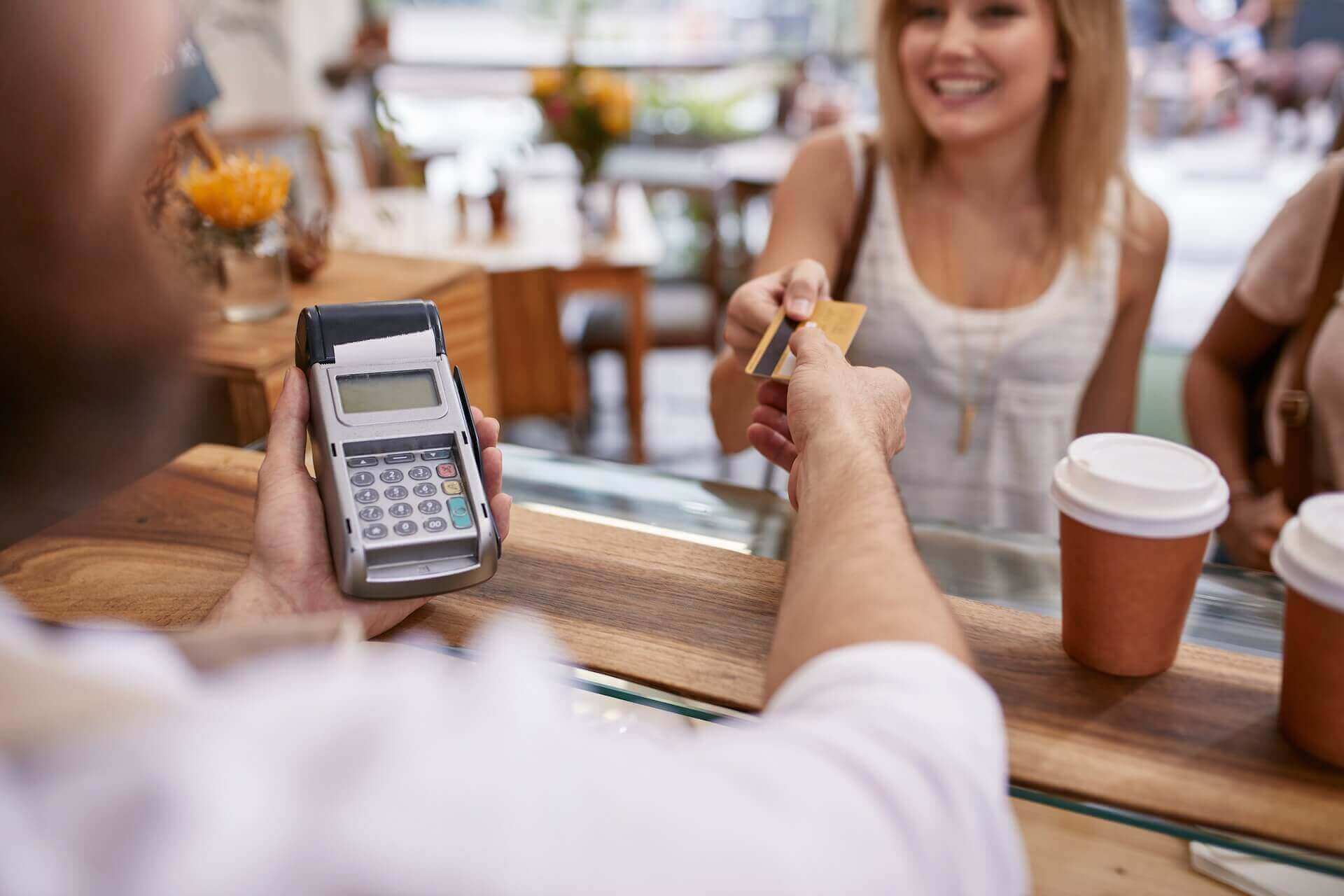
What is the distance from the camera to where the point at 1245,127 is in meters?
5.93

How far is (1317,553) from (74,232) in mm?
754

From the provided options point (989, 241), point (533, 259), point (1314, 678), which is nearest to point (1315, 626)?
point (1314, 678)

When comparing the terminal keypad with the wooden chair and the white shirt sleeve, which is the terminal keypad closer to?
the white shirt sleeve

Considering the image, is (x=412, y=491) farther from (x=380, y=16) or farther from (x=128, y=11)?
(x=380, y=16)

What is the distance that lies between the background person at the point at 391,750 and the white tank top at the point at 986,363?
3.59 ft

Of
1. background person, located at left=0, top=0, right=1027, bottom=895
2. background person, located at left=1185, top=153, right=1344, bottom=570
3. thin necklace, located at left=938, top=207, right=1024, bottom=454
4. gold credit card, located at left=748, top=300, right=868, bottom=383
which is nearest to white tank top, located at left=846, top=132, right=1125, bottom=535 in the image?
thin necklace, located at left=938, top=207, right=1024, bottom=454

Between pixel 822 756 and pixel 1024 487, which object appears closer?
pixel 822 756

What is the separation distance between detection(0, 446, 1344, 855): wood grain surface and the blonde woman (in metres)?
0.73

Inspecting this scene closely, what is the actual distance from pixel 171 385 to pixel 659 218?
4.15 meters

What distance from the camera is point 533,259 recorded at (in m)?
3.23

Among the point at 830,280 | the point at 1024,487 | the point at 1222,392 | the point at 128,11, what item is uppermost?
the point at 128,11

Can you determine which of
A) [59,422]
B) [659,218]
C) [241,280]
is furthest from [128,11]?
[659,218]

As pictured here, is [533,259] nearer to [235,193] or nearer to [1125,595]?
[235,193]

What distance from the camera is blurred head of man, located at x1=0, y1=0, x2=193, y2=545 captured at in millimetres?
512
